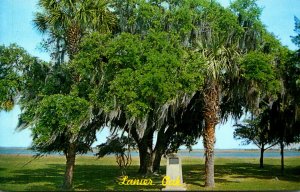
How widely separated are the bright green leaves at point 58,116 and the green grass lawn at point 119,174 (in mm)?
1888

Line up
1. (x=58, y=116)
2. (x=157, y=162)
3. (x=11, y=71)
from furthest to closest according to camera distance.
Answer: (x=157, y=162) < (x=11, y=71) < (x=58, y=116)

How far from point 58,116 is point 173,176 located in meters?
4.40

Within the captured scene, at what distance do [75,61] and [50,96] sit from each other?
1502 mm

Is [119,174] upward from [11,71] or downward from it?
downward

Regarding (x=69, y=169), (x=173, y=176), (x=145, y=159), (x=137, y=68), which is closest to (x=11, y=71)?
(x=69, y=169)

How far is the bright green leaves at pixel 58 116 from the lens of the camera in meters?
14.5

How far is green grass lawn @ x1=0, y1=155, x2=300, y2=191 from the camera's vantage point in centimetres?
1619

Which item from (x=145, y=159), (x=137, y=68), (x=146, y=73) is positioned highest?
(x=137, y=68)

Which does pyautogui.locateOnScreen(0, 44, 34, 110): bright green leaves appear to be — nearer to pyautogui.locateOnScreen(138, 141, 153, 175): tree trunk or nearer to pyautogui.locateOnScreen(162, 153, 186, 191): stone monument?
pyautogui.locateOnScreen(162, 153, 186, 191): stone monument

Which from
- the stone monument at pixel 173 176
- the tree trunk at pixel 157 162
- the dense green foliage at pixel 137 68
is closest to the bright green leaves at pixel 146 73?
the dense green foliage at pixel 137 68

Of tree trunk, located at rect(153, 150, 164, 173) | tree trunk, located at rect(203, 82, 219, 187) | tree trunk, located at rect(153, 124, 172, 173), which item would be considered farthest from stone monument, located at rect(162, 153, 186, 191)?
tree trunk, located at rect(153, 124, 172, 173)

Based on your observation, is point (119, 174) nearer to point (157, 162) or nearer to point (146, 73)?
point (157, 162)

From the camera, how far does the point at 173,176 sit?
14.4 metres

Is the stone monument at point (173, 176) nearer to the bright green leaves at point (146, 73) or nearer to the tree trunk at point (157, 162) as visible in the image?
the bright green leaves at point (146, 73)
